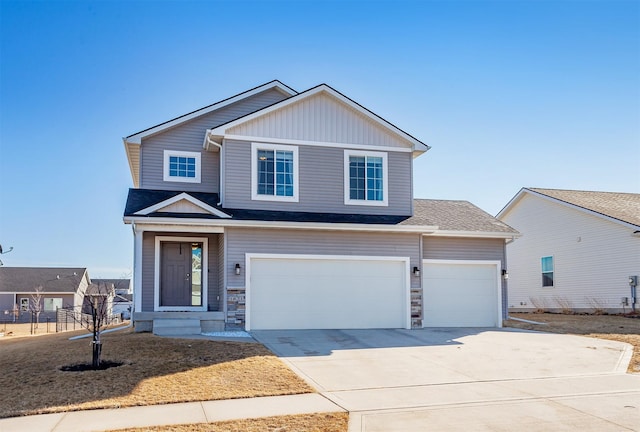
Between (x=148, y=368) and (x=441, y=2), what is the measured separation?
418 inches

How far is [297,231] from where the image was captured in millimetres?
15461

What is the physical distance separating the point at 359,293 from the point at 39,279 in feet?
118

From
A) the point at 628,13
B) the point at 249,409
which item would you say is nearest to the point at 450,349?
the point at 249,409

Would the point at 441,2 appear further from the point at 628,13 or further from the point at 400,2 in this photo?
the point at 628,13

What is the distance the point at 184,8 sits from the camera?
13578 millimetres

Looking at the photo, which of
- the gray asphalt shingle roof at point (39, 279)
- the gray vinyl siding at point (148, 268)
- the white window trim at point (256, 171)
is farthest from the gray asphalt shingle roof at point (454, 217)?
the gray asphalt shingle roof at point (39, 279)

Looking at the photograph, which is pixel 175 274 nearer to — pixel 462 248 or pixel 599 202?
pixel 462 248

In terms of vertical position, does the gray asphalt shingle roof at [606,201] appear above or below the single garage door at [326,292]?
above

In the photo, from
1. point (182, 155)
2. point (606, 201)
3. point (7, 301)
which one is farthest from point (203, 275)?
point (7, 301)

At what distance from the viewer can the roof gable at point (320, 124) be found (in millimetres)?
16125

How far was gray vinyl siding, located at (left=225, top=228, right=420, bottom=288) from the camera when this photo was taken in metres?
14.9

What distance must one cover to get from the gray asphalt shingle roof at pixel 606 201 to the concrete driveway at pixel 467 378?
9915 mm

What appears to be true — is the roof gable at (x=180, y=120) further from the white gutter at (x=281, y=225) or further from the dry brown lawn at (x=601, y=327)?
the dry brown lawn at (x=601, y=327)

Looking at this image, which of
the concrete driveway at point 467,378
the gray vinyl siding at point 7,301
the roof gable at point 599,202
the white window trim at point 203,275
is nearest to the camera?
the concrete driveway at point 467,378
